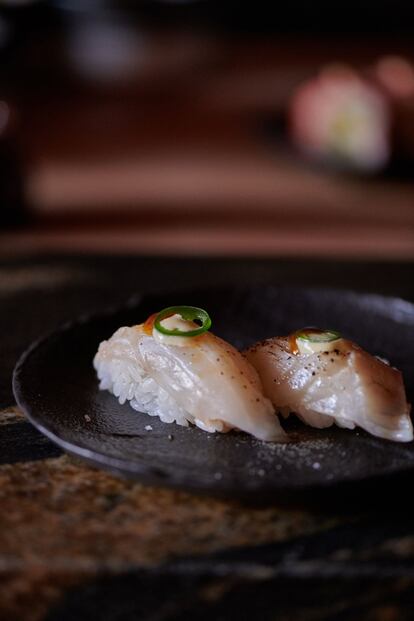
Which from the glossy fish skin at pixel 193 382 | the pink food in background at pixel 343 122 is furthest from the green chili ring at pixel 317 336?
the pink food in background at pixel 343 122

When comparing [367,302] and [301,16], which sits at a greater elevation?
[301,16]

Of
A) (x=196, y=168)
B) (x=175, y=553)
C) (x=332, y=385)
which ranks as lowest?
(x=196, y=168)

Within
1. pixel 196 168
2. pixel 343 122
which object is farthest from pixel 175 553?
pixel 196 168

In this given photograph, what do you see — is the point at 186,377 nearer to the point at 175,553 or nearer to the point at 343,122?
the point at 175,553

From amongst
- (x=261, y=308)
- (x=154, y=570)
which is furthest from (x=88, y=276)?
(x=154, y=570)

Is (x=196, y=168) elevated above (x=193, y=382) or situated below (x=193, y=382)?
below

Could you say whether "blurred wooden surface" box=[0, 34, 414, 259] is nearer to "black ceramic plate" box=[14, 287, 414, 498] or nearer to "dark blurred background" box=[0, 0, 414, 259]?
"dark blurred background" box=[0, 0, 414, 259]

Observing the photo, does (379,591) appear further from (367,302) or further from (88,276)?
(88,276)
